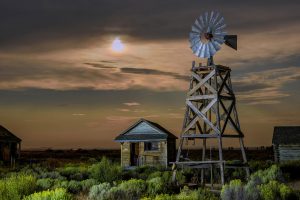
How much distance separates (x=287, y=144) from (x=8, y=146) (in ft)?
88.5

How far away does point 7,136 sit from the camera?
132ft

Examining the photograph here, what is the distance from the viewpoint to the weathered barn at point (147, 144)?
34750 mm

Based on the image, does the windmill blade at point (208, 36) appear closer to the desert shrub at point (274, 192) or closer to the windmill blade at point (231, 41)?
the windmill blade at point (231, 41)

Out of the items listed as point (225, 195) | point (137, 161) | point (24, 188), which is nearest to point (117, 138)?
point (137, 161)

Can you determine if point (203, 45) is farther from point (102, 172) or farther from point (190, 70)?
point (102, 172)

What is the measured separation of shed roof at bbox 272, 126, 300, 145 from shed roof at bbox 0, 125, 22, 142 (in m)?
25.3

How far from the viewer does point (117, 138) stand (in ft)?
119

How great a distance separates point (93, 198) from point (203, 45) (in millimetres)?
12029

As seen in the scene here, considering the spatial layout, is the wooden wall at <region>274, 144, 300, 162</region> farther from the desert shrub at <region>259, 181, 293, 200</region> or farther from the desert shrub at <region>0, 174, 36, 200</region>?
the desert shrub at <region>0, 174, 36, 200</region>

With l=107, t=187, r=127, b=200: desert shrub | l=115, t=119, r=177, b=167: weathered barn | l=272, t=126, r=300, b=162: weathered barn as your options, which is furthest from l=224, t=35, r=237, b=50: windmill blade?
l=272, t=126, r=300, b=162: weathered barn

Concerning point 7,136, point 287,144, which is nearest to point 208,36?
point 287,144

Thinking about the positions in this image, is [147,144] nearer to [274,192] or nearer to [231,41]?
[231,41]

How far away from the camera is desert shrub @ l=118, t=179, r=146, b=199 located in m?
12.8

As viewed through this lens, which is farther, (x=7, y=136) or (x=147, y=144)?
(x=7, y=136)
